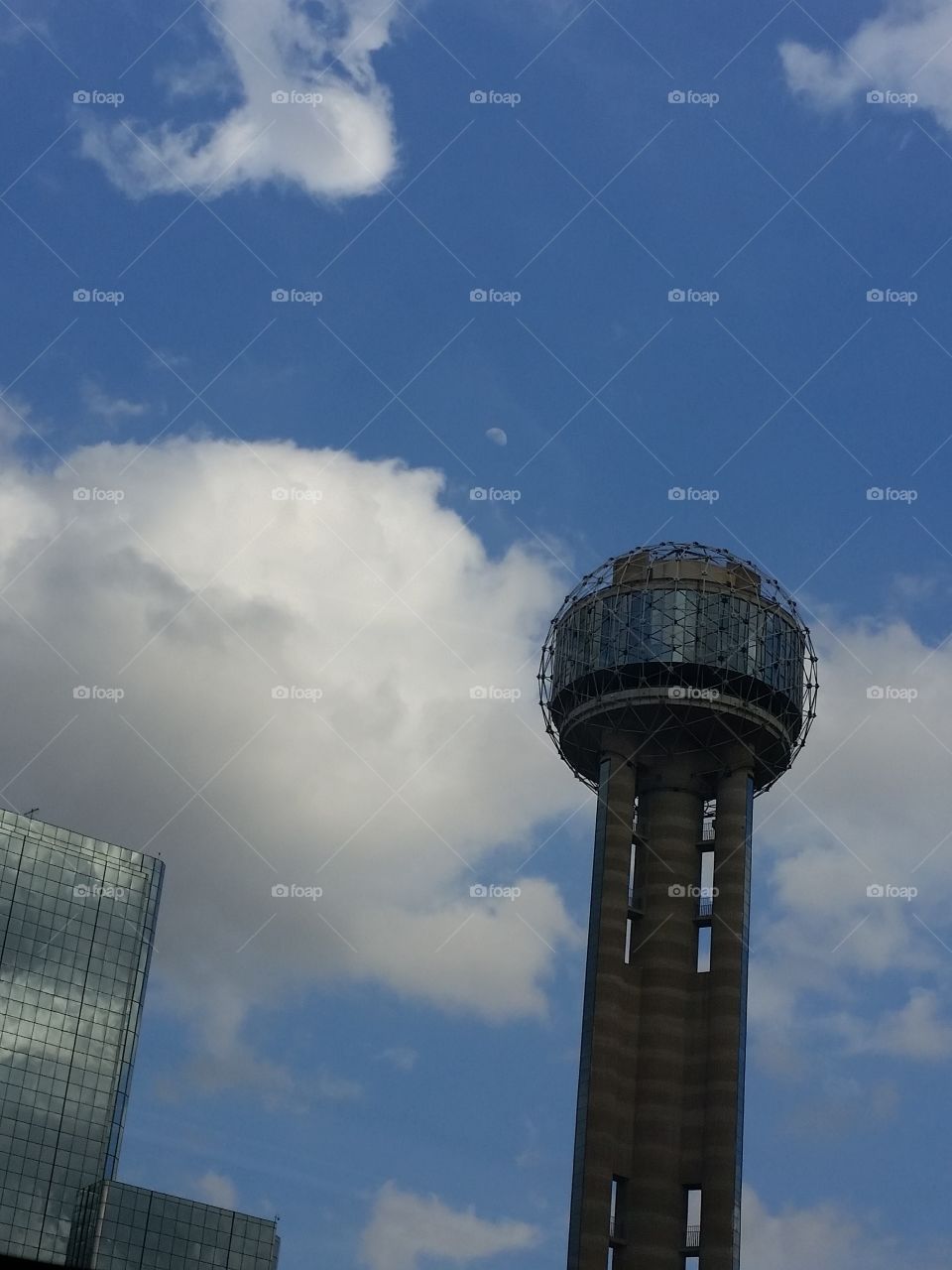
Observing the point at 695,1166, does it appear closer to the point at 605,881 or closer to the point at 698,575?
the point at 605,881

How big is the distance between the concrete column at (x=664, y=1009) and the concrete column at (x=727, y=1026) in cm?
→ 202

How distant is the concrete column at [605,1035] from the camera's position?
146m

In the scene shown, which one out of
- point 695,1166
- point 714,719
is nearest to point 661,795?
point 714,719

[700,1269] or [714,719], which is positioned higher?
[714,719]

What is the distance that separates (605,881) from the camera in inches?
6206

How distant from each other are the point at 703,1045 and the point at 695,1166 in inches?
362

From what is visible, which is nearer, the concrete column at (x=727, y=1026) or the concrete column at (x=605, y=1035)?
the concrete column at (x=605, y=1035)

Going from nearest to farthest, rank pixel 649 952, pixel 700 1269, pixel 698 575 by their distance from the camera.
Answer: pixel 700 1269
pixel 649 952
pixel 698 575

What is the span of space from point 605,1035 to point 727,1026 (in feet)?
30.2

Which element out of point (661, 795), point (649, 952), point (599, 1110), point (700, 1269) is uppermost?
point (661, 795)

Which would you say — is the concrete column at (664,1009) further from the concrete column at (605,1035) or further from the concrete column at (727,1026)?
the concrete column at (727,1026)

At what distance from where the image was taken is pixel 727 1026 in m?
153

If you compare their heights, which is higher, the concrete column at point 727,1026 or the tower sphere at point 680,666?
the tower sphere at point 680,666

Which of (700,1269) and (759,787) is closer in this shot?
(700,1269)
